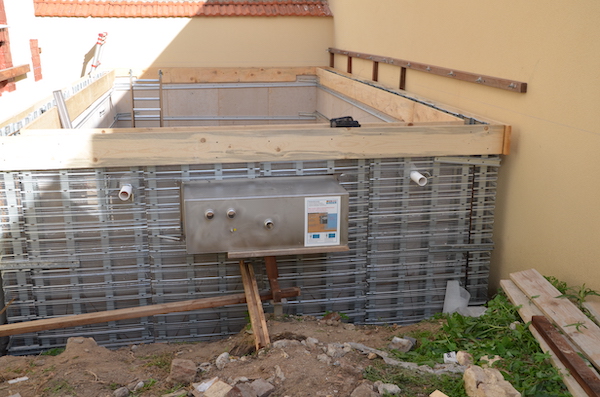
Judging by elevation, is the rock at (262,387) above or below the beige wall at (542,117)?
below

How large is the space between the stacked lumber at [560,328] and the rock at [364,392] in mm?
1071

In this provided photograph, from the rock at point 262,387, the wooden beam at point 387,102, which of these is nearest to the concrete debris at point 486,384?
the rock at point 262,387

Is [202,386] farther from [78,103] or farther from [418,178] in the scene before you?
[78,103]

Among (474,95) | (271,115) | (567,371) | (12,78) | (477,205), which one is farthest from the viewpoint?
(271,115)

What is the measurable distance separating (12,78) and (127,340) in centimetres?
447

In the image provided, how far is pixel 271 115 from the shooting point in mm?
12555

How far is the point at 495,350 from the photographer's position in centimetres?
388

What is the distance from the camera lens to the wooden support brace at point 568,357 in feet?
10.2

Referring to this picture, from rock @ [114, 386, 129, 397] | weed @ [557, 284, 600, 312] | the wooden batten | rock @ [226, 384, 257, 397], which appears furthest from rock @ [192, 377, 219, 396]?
the wooden batten

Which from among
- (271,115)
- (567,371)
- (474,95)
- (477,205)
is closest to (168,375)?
(567,371)

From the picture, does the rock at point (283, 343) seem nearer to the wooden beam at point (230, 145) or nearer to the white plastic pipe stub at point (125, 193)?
the wooden beam at point (230, 145)

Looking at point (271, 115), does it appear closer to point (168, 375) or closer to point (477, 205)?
point (477, 205)

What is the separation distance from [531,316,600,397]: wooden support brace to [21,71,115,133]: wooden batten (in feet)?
13.5

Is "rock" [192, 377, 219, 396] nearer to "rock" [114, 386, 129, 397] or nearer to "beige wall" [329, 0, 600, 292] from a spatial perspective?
"rock" [114, 386, 129, 397]
